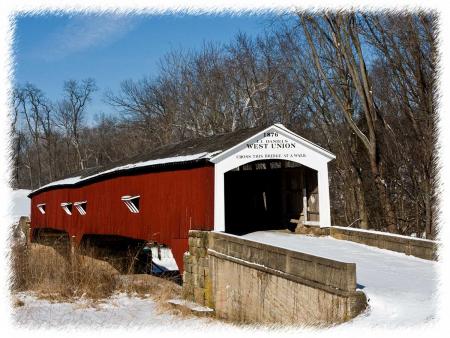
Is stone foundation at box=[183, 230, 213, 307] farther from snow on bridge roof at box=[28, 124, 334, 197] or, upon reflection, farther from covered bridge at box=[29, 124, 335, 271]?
snow on bridge roof at box=[28, 124, 334, 197]

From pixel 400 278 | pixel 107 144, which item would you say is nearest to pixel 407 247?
pixel 400 278

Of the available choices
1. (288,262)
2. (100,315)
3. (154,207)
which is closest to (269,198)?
(154,207)

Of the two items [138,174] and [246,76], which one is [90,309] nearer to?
[138,174]

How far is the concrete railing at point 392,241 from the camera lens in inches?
388

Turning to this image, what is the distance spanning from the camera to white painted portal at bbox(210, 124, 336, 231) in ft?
41.8

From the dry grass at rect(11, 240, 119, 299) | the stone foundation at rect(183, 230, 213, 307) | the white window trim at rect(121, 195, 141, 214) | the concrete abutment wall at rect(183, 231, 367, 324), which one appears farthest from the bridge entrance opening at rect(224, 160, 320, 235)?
the dry grass at rect(11, 240, 119, 299)

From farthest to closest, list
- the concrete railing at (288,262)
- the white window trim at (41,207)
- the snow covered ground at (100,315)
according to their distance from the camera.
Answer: the white window trim at (41,207), the snow covered ground at (100,315), the concrete railing at (288,262)

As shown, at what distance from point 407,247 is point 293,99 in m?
19.7

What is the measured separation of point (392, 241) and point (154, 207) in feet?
21.3

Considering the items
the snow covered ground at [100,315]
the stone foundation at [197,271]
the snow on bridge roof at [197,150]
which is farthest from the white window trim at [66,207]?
the stone foundation at [197,271]

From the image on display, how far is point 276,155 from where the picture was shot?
44.0 feet

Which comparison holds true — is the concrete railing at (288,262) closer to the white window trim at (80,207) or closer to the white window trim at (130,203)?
the white window trim at (130,203)

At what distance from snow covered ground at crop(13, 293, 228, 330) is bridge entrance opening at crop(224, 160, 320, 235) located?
3.12m

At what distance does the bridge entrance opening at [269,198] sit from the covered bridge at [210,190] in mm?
27
